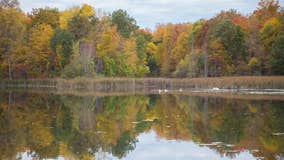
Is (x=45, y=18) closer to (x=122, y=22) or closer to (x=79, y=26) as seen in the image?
(x=79, y=26)

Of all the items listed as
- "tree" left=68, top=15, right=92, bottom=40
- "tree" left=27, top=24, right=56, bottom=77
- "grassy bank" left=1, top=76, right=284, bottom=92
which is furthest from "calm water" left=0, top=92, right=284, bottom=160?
"tree" left=68, top=15, right=92, bottom=40

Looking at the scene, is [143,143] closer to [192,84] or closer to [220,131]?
[220,131]

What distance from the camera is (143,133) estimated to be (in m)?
18.9

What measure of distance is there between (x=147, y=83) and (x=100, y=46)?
31.5 feet

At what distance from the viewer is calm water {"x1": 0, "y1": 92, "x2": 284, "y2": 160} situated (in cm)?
1472

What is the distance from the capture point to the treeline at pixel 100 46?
60.8 metres

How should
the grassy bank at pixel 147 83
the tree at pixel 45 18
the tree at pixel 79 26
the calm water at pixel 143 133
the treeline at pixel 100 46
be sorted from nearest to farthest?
the calm water at pixel 143 133 < the grassy bank at pixel 147 83 < the treeline at pixel 100 46 < the tree at pixel 79 26 < the tree at pixel 45 18

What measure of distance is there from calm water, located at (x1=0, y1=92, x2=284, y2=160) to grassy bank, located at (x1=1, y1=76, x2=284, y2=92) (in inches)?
887

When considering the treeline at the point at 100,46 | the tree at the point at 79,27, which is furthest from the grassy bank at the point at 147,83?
the tree at the point at 79,27

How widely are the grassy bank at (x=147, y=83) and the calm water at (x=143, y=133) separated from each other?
22.5 metres

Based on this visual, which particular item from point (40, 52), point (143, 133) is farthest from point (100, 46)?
point (143, 133)

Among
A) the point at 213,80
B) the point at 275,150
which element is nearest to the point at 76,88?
the point at 213,80

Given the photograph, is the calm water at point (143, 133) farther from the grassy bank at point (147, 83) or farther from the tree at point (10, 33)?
the tree at point (10, 33)

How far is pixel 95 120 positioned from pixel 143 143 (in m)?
6.84
